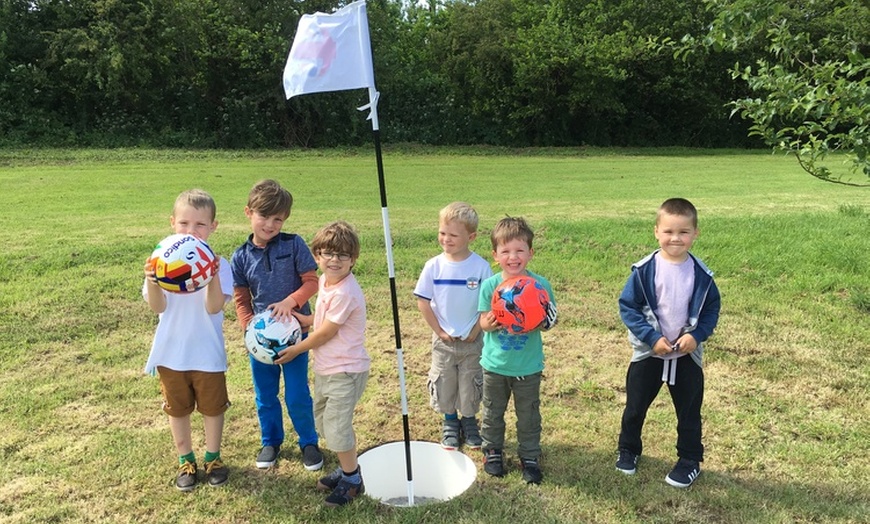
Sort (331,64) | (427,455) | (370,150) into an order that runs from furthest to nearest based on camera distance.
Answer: (370,150), (427,455), (331,64)

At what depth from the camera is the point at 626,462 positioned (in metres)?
3.81

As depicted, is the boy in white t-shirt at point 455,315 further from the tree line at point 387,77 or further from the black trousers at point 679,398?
the tree line at point 387,77

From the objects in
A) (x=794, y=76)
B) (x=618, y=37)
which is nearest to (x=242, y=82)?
(x=618, y=37)

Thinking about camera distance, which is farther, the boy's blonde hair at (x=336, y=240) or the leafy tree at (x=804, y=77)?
the leafy tree at (x=804, y=77)

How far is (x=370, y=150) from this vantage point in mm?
28547

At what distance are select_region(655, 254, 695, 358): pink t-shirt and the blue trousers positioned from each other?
2.12 metres

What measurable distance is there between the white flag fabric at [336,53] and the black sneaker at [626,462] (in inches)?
103

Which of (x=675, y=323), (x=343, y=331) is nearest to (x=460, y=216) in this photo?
(x=343, y=331)

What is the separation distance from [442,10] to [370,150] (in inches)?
508

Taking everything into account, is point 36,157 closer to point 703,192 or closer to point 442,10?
point 703,192

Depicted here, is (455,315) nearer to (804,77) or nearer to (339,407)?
(339,407)

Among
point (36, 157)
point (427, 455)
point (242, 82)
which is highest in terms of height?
point (242, 82)

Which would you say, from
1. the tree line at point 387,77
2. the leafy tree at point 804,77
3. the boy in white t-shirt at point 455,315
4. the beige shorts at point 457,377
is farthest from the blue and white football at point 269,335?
the tree line at point 387,77

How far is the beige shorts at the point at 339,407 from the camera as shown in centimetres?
348
